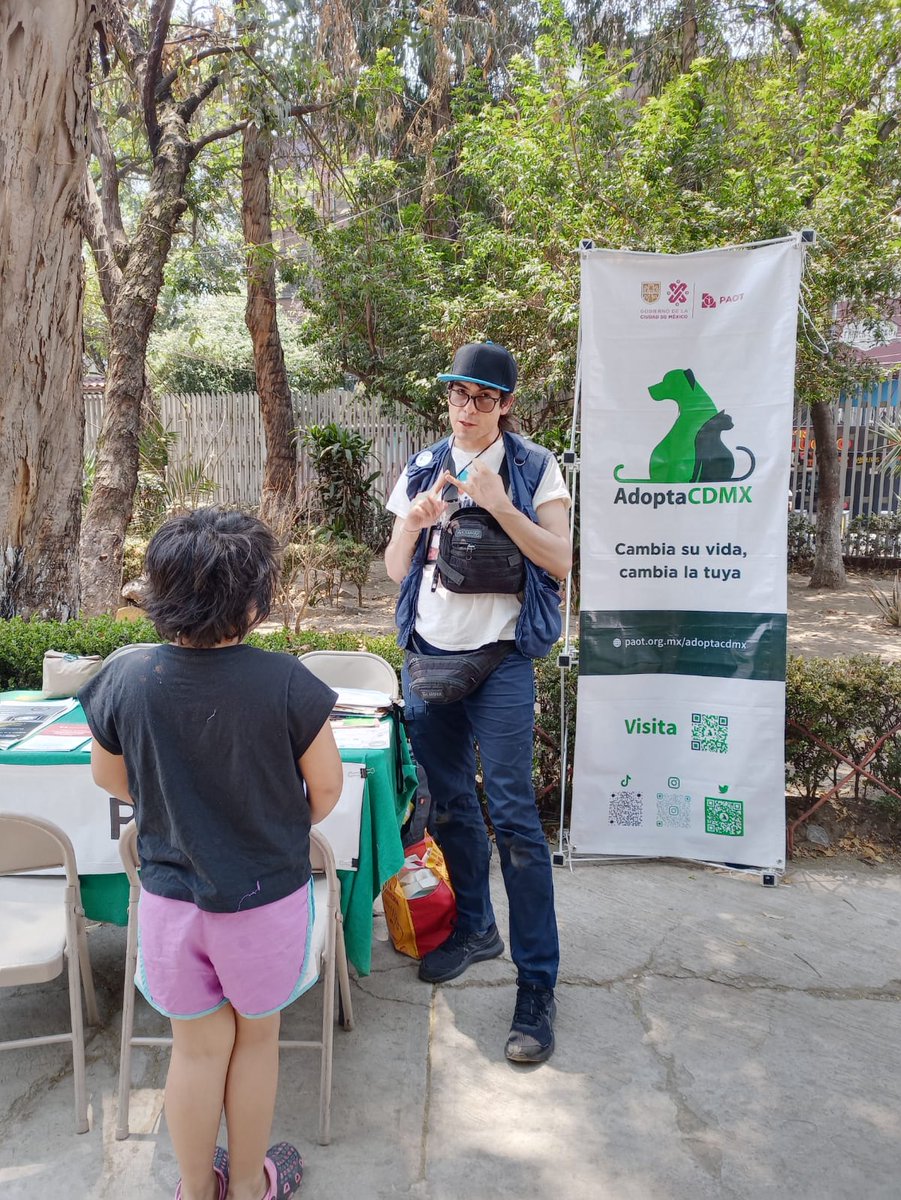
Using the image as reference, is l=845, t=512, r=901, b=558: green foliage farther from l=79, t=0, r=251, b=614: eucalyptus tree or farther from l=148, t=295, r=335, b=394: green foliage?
l=148, t=295, r=335, b=394: green foliage

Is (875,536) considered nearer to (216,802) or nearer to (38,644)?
(38,644)

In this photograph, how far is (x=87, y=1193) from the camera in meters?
2.10

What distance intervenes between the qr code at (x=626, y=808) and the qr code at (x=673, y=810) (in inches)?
3.2

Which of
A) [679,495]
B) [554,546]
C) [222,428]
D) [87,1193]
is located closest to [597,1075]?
[87,1193]

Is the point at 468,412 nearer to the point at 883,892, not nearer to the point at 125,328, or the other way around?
the point at 883,892

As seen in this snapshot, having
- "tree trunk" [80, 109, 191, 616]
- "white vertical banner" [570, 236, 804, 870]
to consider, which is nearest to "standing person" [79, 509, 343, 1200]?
"white vertical banner" [570, 236, 804, 870]

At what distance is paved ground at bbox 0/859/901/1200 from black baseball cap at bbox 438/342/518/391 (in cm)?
189

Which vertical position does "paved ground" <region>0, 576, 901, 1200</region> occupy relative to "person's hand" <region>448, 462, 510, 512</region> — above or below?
below

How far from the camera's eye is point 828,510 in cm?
1141

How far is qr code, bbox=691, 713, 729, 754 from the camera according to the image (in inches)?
144

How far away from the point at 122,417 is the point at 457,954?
222 inches

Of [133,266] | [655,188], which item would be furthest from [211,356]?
[655,188]

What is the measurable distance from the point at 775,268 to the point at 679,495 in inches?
35.6

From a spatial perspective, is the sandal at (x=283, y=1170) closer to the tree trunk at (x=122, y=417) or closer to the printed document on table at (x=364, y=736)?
the printed document on table at (x=364, y=736)
